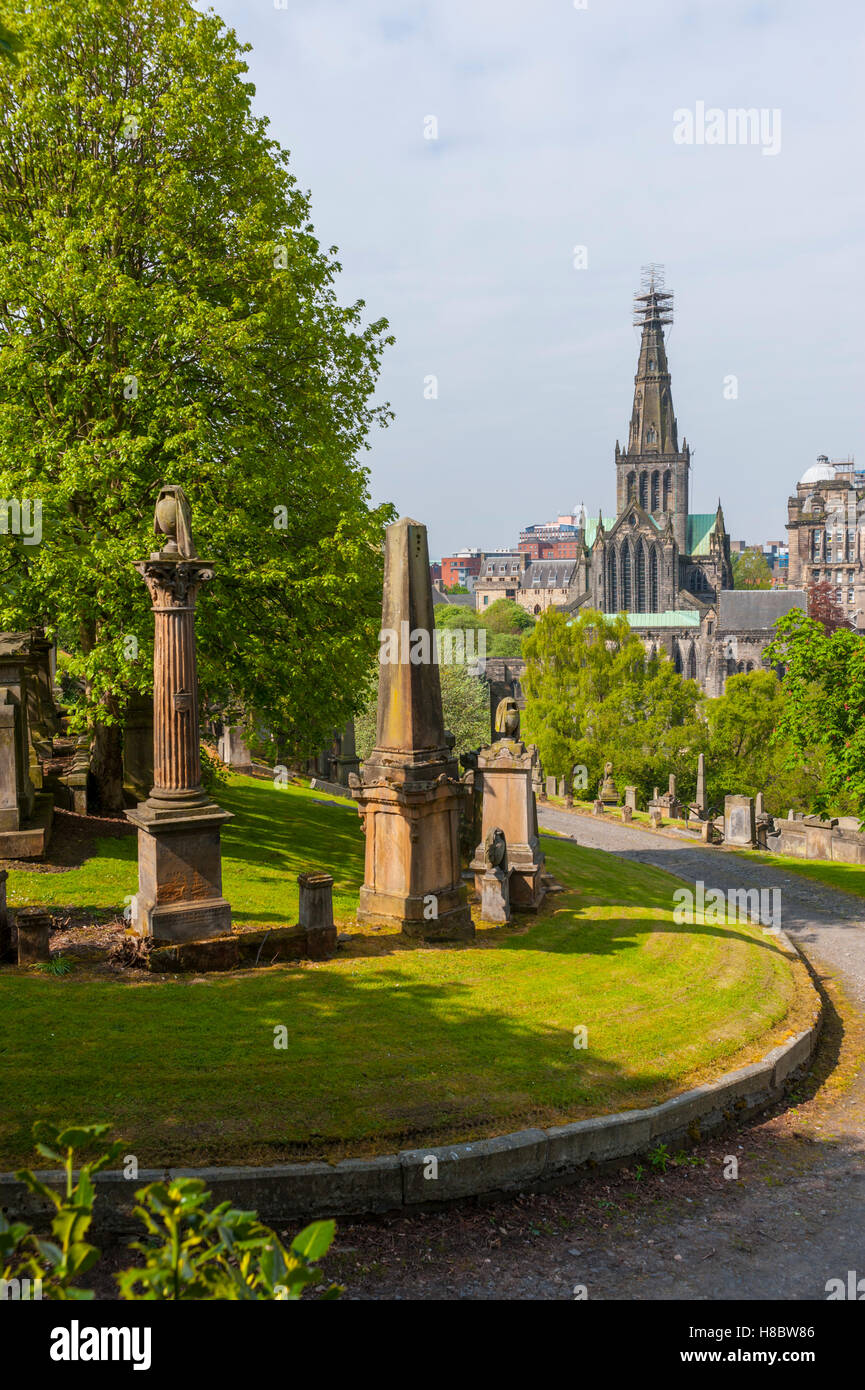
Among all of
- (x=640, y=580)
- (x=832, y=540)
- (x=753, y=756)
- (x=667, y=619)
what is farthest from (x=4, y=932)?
(x=832, y=540)

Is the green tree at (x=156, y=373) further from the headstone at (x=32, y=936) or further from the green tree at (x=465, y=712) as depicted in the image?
the green tree at (x=465, y=712)

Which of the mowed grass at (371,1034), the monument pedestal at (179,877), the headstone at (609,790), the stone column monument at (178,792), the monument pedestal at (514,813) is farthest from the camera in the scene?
the headstone at (609,790)

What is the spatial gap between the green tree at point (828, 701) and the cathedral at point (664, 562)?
245ft

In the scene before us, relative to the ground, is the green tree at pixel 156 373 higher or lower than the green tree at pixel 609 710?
higher

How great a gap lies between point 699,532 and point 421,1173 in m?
130

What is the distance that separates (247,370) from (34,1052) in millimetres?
10848

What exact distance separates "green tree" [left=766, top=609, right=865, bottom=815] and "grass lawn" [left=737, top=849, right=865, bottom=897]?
163 centimetres

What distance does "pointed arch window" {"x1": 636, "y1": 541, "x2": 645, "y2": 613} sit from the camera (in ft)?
382

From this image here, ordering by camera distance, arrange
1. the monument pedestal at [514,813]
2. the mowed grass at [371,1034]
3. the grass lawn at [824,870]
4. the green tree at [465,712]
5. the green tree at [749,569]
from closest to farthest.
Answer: the mowed grass at [371,1034] → the monument pedestal at [514,813] → the grass lawn at [824,870] → the green tree at [465,712] → the green tree at [749,569]

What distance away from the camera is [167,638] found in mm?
10383

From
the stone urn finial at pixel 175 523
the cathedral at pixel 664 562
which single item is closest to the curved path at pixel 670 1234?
the stone urn finial at pixel 175 523

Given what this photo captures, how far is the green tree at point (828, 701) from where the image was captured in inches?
798
